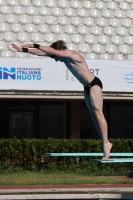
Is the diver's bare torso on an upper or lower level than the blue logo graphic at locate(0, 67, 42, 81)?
lower

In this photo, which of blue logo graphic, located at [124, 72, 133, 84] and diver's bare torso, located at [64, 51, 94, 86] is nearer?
diver's bare torso, located at [64, 51, 94, 86]

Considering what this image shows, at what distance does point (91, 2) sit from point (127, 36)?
6.99 feet

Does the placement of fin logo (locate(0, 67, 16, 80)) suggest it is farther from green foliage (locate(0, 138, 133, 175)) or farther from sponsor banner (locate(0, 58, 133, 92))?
green foliage (locate(0, 138, 133, 175))

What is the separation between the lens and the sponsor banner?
20.8m

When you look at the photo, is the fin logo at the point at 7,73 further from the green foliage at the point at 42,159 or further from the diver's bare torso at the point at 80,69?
the diver's bare torso at the point at 80,69

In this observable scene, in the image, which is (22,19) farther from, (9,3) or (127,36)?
(127,36)

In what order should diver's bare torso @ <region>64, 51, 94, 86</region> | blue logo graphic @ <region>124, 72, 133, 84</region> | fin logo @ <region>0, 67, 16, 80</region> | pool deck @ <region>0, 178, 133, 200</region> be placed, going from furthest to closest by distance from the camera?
blue logo graphic @ <region>124, 72, 133, 84</region> < fin logo @ <region>0, 67, 16, 80</region> < pool deck @ <region>0, 178, 133, 200</region> < diver's bare torso @ <region>64, 51, 94, 86</region>

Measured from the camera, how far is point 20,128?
24219 millimetres


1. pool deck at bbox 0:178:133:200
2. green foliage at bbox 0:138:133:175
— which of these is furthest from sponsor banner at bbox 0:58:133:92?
pool deck at bbox 0:178:133:200

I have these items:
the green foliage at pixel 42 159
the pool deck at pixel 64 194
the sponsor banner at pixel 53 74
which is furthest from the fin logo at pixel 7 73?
the pool deck at pixel 64 194

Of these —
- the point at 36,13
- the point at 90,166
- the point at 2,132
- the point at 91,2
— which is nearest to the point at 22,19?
the point at 36,13

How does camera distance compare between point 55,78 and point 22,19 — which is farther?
point 22,19

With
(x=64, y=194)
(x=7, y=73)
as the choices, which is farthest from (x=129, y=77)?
(x=64, y=194)

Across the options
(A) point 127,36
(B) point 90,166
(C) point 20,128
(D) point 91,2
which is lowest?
(B) point 90,166
